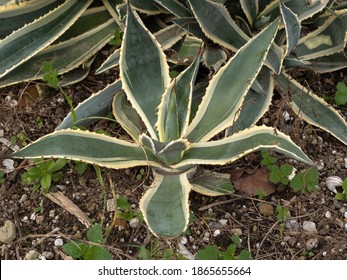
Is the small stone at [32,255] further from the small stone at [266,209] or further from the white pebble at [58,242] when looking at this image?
the small stone at [266,209]

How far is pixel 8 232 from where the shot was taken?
5.97ft

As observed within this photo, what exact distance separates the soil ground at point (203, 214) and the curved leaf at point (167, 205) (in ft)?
0.62

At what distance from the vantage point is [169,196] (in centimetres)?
164

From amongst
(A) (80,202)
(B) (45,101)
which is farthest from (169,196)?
(B) (45,101)

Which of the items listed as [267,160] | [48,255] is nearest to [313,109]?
[267,160]

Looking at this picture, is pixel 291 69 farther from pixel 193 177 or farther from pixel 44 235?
pixel 44 235

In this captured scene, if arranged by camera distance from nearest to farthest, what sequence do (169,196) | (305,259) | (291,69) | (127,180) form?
1. (169,196)
2. (305,259)
3. (127,180)
4. (291,69)

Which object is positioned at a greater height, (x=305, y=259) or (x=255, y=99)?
(x=255, y=99)

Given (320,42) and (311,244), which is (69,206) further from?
(320,42)

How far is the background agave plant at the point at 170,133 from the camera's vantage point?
63.3 inches

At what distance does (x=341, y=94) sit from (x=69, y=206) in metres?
0.92

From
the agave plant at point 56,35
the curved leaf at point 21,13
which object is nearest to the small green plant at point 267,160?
the agave plant at point 56,35

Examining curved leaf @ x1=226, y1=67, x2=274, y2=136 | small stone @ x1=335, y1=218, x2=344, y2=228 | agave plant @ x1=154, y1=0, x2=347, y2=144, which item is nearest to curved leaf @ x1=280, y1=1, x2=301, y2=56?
agave plant @ x1=154, y1=0, x2=347, y2=144

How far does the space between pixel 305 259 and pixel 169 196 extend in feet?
1.46
